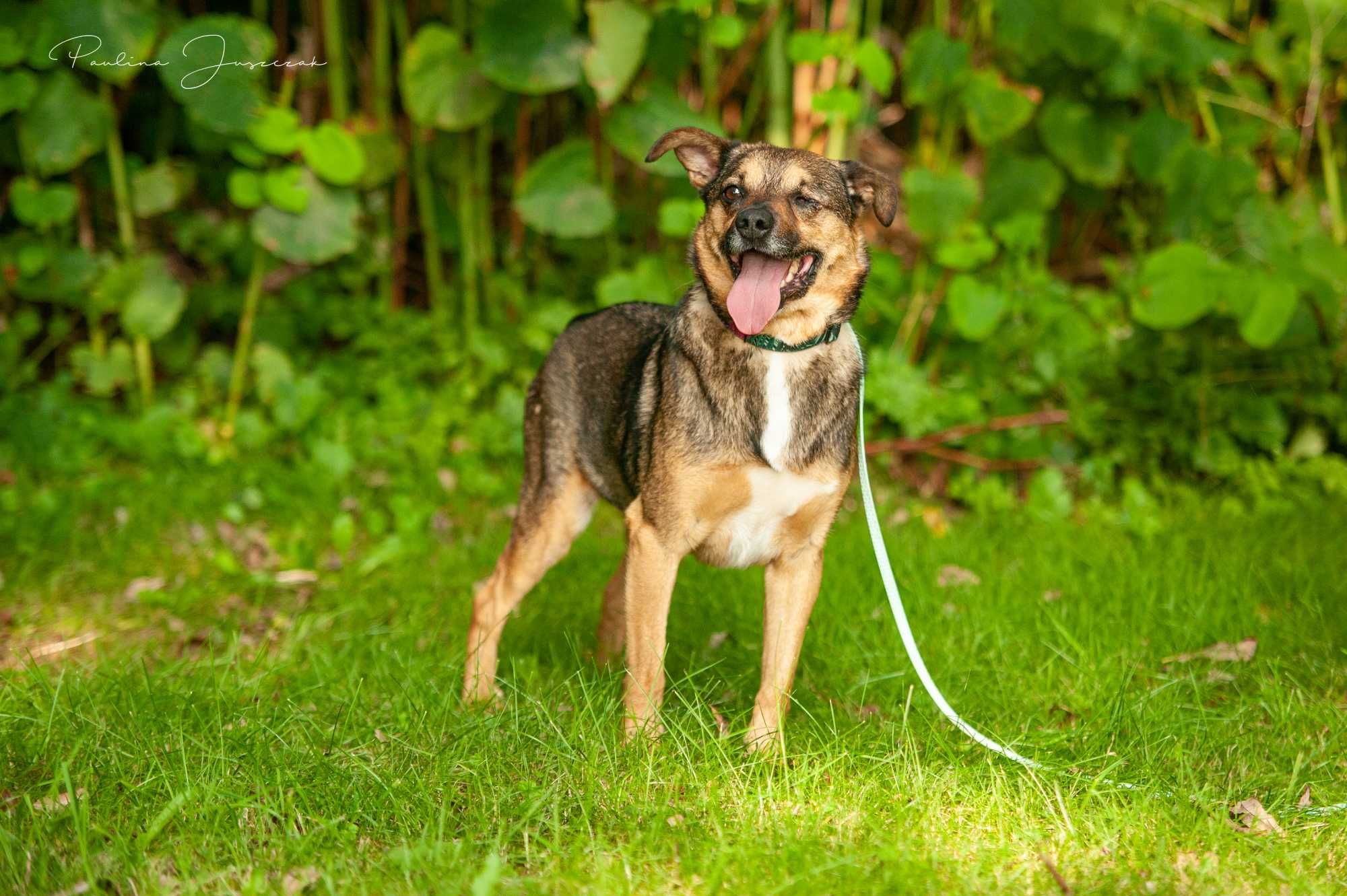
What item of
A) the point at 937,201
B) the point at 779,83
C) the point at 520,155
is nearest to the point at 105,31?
the point at 520,155

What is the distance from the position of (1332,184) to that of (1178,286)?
4.98 feet

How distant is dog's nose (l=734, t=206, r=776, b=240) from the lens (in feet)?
10.5

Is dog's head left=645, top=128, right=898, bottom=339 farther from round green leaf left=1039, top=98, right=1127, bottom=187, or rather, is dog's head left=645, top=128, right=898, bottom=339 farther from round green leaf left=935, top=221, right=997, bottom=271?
round green leaf left=1039, top=98, right=1127, bottom=187

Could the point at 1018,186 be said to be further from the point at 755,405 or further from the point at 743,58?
the point at 755,405

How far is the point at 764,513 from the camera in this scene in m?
3.32

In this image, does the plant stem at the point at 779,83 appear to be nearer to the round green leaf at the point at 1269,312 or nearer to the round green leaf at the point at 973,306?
the round green leaf at the point at 973,306


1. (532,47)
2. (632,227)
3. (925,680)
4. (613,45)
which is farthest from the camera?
(632,227)

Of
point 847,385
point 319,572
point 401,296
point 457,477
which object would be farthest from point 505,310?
point 847,385

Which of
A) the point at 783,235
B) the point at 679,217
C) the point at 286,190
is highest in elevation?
the point at 783,235

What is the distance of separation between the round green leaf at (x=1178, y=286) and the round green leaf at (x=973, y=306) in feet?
2.38

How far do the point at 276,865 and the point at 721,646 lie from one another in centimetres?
187

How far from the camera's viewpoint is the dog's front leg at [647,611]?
3338 millimetres

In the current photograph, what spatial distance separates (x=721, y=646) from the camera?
4117mm

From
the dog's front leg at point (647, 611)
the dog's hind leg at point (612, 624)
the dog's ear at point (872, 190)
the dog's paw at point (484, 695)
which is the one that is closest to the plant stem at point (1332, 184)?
the dog's ear at point (872, 190)
